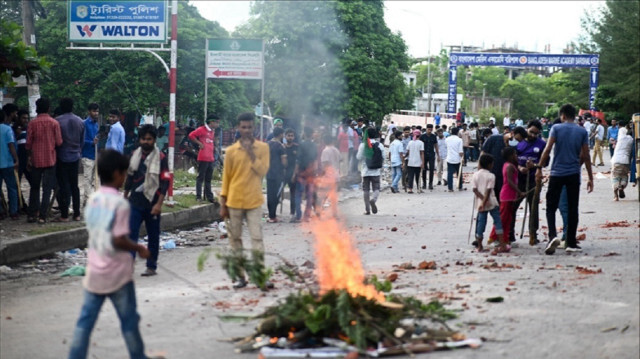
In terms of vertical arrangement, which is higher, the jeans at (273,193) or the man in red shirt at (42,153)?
the man in red shirt at (42,153)

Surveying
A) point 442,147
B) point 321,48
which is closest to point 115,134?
point 321,48

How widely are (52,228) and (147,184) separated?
10.8ft

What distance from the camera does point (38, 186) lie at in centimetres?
1308

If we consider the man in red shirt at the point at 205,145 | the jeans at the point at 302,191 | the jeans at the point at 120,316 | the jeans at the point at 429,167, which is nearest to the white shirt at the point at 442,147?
the jeans at the point at 429,167

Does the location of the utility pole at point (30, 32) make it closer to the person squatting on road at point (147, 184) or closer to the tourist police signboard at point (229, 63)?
the tourist police signboard at point (229, 63)

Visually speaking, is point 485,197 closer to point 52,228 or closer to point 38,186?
point 52,228

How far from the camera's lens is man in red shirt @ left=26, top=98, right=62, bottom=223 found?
1287cm

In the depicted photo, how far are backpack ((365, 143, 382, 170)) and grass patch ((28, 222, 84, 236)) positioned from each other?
21.6ft

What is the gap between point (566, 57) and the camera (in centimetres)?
5322

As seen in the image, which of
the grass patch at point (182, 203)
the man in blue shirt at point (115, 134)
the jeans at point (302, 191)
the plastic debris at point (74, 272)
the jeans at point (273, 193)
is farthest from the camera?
the jeans at point (302, 191)

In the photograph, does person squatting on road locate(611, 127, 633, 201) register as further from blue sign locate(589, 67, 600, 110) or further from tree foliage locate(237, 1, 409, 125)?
blue sign locate(589, 67, 600, 110)

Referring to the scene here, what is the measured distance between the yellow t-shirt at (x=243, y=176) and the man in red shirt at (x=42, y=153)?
4.70 metres

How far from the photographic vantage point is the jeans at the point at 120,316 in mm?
5531

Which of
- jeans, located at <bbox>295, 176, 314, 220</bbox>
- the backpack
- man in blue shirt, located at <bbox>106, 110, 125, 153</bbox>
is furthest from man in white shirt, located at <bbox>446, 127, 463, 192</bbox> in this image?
man in blue shirt, located at <bbox>106, 110, 125, 153</bbox>
